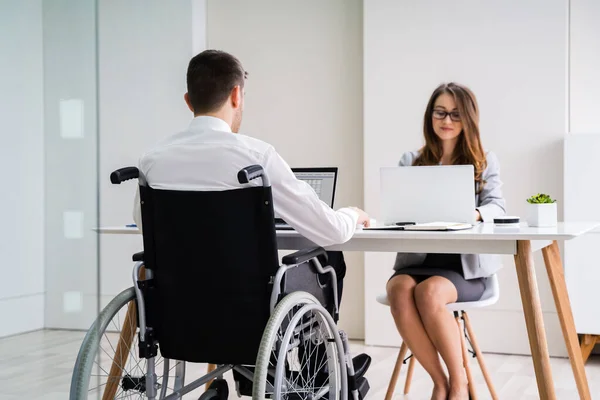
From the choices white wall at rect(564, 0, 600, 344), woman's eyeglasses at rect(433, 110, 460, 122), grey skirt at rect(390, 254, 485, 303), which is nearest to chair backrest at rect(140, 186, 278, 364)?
grey skirt at rect(390, 254, 485, 303)

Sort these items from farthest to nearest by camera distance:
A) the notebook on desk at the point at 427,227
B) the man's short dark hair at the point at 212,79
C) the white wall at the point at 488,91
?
the white wall at the point at 488,91 < the notebook on desk at the point at 427,227 < the man's short dark hair at the point at 212,79

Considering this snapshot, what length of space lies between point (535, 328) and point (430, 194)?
0.59 m

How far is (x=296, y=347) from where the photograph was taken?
201cm

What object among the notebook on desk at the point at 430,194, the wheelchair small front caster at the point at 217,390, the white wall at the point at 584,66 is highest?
the white wall at the point at 584,66

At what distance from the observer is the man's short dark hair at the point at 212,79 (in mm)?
2066

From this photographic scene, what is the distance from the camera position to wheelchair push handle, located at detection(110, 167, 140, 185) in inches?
74.5

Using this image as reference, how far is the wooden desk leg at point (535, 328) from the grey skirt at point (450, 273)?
1.43 ft

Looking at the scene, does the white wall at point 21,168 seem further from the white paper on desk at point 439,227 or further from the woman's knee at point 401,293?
the woman's knee at point 401,293

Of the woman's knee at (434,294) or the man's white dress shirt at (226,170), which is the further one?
the woman's knee at (434,294)

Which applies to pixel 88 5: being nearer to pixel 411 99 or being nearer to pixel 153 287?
pixel 153 287

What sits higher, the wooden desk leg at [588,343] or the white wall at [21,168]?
the white wall at [21,168]

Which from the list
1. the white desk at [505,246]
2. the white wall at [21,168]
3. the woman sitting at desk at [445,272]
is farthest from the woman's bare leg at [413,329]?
the white wall at [21,168]

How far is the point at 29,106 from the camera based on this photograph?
154 centimetres

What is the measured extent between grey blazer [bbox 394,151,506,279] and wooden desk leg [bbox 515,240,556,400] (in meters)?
0.45
